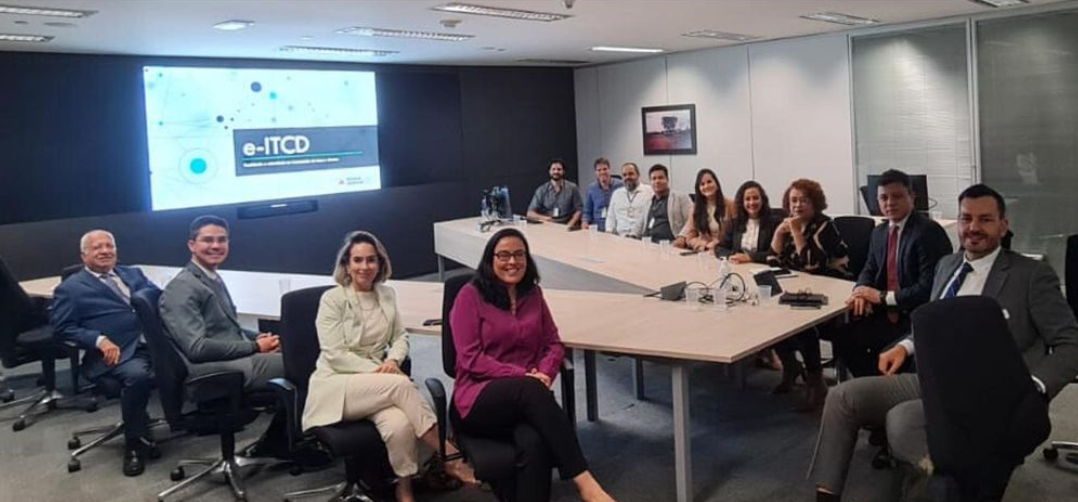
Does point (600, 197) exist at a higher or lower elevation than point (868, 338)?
higher

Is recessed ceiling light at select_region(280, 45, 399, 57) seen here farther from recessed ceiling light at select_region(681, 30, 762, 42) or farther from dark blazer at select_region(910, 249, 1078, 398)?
dark blazer at select_region(910, 249, 1078, 398)

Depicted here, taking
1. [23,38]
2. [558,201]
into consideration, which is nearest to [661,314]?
[558,201]

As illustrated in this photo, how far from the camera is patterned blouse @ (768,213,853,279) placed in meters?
4.75

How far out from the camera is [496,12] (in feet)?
19.6

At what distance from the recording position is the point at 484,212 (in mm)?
7797

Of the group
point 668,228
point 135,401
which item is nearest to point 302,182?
point 668,228

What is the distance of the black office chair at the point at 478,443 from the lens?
298cm

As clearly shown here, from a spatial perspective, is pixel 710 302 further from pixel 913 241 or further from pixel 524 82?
pixel 524 82

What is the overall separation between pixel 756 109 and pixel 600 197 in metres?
2.15

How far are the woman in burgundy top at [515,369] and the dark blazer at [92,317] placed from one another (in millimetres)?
2055

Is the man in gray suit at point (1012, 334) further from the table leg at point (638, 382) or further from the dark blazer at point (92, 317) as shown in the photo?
the dark blazer at point (92, 317)

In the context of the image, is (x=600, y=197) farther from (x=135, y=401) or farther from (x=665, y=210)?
(x=135, y=401)

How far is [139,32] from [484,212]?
10.1 ft

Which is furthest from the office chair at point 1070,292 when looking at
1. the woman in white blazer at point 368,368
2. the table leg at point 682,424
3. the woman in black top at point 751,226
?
the woman in white blazer at point 368,368
